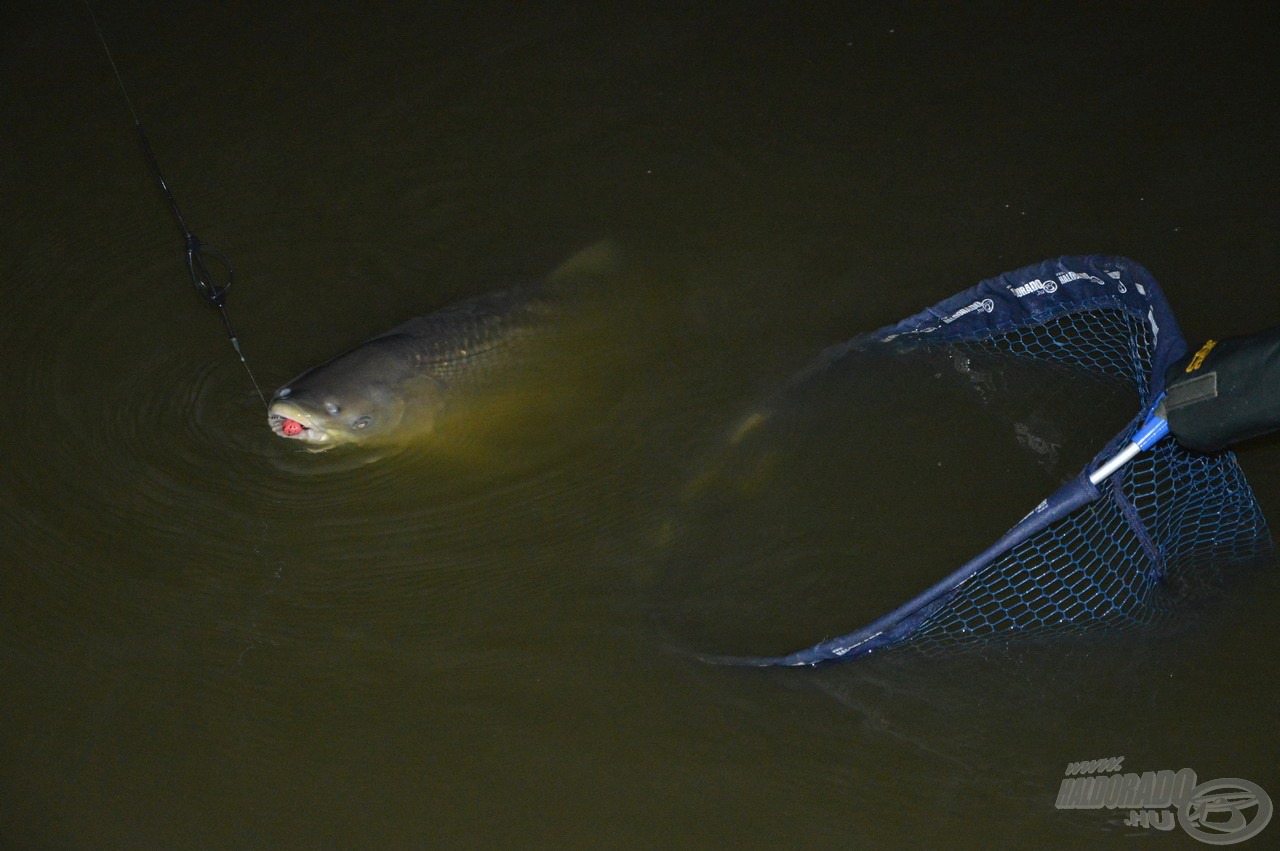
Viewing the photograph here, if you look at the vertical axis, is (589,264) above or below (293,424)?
above

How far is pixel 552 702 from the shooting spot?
368 centimetres

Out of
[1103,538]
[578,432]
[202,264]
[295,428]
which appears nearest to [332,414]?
[295,428]

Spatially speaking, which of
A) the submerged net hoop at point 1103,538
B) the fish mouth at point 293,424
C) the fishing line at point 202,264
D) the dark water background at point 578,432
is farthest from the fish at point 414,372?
the submerged net hoop at point 1103,538

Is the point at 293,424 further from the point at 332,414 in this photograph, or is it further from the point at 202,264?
the point at 202,264

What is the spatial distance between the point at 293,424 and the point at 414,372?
1.69ft

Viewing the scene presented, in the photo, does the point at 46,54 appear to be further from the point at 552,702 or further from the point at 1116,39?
the point at 1116,39

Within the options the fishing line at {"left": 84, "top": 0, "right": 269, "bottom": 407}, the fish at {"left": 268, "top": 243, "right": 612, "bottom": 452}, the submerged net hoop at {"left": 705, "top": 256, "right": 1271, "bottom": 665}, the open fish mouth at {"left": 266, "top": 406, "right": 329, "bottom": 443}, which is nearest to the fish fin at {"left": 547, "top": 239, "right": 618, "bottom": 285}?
the fish at {"left": 268, "top": 243, "right": 612, "bottom": 452}

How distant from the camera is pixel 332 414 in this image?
13.6ft

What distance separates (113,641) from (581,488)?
5.71 ft

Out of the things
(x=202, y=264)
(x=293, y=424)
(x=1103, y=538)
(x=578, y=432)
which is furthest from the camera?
(x=202, y=264)

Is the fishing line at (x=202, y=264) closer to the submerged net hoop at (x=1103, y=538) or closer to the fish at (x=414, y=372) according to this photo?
the fish at (x=414, y=372)

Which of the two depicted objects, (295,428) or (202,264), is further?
(202,264)

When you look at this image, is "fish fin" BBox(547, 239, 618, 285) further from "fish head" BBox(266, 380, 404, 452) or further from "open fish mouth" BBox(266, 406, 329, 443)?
"open fish mouth" BBox(266, 406, 329, 443)

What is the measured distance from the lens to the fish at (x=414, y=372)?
4.18 metres
